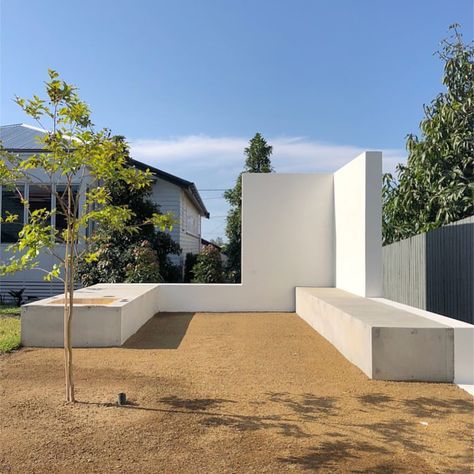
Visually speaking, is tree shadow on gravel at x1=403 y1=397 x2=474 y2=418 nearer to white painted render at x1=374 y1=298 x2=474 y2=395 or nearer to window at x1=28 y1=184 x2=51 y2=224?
white painted render at x1=374 y1=298 x2=474 y2=395

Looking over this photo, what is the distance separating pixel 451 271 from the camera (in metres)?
8.91

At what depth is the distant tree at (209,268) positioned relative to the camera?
1394 cm

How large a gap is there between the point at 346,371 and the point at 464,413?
5.42 ft

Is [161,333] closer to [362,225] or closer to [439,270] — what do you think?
[362,225]

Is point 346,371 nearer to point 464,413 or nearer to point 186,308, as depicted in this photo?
point 464,413

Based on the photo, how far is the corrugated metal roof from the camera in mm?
15172

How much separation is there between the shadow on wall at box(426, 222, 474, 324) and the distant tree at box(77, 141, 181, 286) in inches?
267

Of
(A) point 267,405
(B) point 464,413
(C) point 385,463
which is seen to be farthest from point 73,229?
(B) point 464,413

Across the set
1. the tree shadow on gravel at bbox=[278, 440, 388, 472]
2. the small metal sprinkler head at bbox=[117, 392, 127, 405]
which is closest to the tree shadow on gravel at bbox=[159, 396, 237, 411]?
the small metal sprinkler head at bbox=[117, 392, 127, 405]

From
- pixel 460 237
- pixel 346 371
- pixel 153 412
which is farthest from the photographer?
pixel 460 237

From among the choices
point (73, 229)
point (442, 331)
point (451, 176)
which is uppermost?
point (451, 176)

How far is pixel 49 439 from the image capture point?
3781mm

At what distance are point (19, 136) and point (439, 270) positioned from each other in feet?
46.2

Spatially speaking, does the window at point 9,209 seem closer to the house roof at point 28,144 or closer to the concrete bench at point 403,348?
the house roof at point 28,144
